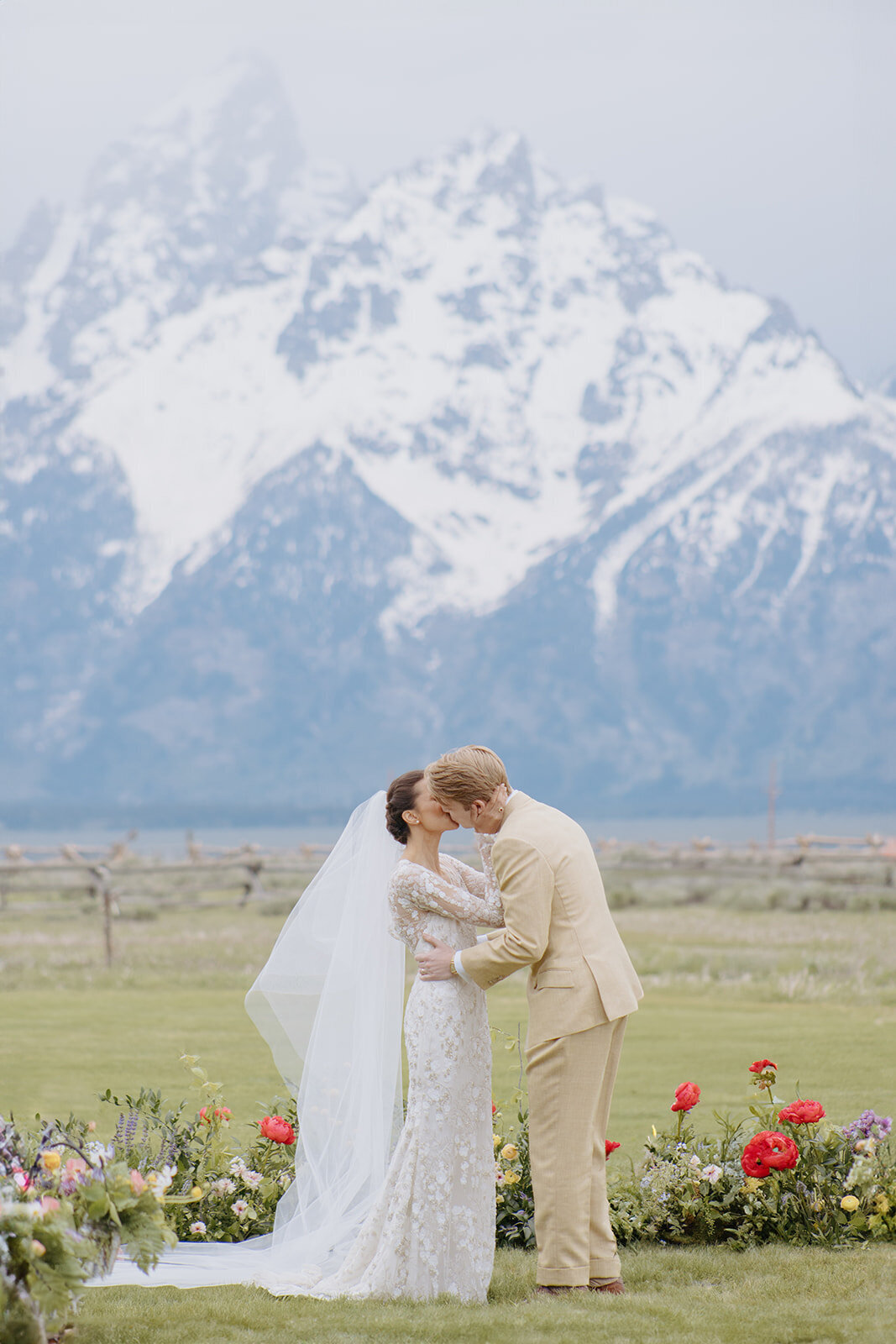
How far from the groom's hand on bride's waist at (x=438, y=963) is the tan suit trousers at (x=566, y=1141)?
0.47 m

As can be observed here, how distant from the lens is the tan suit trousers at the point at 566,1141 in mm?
5270

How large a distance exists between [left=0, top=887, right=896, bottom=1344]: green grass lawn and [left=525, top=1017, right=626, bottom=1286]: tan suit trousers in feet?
0.66

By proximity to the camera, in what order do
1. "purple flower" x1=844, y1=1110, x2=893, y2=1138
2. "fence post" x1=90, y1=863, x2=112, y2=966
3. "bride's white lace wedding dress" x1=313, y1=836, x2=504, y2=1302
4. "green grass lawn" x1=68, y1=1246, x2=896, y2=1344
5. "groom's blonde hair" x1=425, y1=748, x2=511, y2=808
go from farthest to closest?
"fence post" x1=90, y1=863, x2=112, y2=966 < "purple flower" x1=844, y1=1110, x2=893, y2=1138 < "bride's white lace wedding dress" x1=313, y1=836, x2=504, y2=1302 < "groom's blonde hair" x1=425, y1=748, x2=511, y2=808 < "green grass lawn" x1=68, y1=1246, x2=896, y2=1344

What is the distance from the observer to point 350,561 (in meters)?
193

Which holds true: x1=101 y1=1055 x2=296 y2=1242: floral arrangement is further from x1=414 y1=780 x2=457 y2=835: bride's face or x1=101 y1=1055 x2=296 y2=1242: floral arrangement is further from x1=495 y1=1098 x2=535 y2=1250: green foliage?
x1=414 y1=780 x2=457 y2=835: bride's face

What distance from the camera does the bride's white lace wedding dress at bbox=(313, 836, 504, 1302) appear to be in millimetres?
5406

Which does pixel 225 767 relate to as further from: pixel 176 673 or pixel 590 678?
pixel 590 678

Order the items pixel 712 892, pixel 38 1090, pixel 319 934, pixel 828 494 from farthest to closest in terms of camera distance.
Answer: pixel 828 494
pixel 712 892
pixel 38 1090
pixel 319 934

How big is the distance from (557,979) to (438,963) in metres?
0.50

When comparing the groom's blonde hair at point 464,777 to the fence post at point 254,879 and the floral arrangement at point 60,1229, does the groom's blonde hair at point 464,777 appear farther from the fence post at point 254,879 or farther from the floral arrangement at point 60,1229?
the fence post at point 254,879

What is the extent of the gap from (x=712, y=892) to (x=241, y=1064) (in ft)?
78.7

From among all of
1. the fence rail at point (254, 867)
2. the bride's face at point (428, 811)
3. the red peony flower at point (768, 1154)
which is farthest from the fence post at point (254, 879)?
the bride's face at point (428, 811)

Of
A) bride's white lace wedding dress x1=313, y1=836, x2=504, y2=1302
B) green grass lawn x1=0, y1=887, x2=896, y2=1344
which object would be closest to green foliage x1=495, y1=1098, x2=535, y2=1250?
green grass lawn x1=0, y1=887, x2=896, y2=1344

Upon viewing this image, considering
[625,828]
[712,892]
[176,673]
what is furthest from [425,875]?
[176,673]
